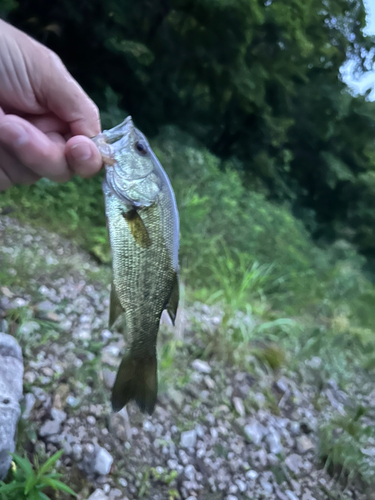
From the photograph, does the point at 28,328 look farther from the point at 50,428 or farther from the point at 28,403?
the point at 50,428

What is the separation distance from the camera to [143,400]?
4.29ft

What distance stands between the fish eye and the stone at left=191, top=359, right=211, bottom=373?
1753 millimetres

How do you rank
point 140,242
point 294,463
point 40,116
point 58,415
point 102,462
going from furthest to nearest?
1. point 294,463
2. point 58,415
3. point 102,462
4. point 40,116
5. point 140,242

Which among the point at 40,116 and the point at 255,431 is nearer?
the point at 40,116

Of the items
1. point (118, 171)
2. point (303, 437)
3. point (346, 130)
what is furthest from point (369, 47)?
point (118, 171)

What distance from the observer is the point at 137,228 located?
125 centimetres

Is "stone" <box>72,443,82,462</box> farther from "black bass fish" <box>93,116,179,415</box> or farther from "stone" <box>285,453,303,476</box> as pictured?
"stone" <box>285,453,303,476</box>

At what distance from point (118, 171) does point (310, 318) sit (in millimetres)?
3572

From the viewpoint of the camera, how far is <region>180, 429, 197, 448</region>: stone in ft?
7.08

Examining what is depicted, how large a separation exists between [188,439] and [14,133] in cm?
181

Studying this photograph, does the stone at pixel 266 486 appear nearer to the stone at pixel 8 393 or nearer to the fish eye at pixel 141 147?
the stone at pixel 8 393

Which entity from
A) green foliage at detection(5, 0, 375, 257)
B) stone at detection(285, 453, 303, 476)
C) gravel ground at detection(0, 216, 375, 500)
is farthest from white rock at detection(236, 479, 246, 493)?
green foliage at detection(5, 0, 375, 257)

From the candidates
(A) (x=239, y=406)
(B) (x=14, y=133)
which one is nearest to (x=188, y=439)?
(A) (x=239, y=406)

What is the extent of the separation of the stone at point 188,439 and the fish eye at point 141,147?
1.64 metres
